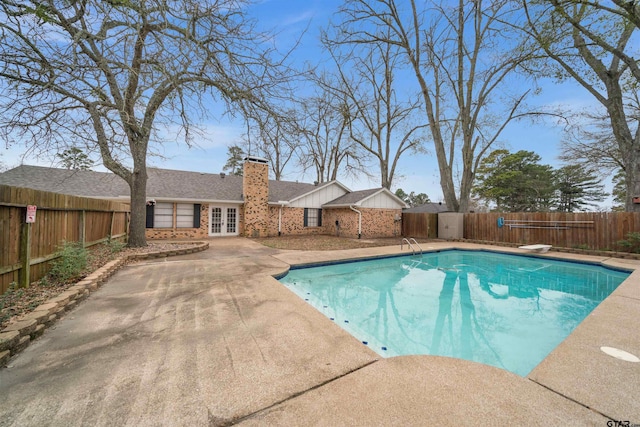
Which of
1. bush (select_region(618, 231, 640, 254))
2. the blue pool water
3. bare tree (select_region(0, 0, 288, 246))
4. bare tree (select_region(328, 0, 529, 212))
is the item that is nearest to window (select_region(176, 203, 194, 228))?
bare tree (select_region(0, 0, 288, 246))

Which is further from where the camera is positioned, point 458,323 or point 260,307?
point 458,323

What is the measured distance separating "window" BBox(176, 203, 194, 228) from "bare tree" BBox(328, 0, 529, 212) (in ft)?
42.6

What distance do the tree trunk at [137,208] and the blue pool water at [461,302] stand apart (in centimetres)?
578

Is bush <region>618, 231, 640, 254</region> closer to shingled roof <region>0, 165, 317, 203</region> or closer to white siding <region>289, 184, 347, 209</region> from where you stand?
white siding <region>289, 184, 347, 209</region>

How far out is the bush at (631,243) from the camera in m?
9.12

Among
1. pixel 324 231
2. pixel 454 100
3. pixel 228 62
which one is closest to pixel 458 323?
pixel 228 62

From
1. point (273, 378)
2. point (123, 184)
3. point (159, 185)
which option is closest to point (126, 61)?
point (273, 378)

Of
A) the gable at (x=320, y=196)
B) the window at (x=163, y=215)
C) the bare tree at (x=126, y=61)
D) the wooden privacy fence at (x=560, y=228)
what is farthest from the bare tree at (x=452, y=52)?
the window at (x=163, y=215)

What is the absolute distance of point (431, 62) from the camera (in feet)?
52.8

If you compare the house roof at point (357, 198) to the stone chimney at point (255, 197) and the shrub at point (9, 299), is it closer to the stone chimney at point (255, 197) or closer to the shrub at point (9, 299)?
the stone chimney at point (255, 197)

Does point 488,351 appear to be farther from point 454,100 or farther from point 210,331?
point 454,100

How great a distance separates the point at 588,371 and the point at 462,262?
8165 millimetres

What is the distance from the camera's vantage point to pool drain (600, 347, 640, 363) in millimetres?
2590

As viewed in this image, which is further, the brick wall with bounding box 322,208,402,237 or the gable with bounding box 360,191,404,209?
the gable with bounding box 360,191,404,209
